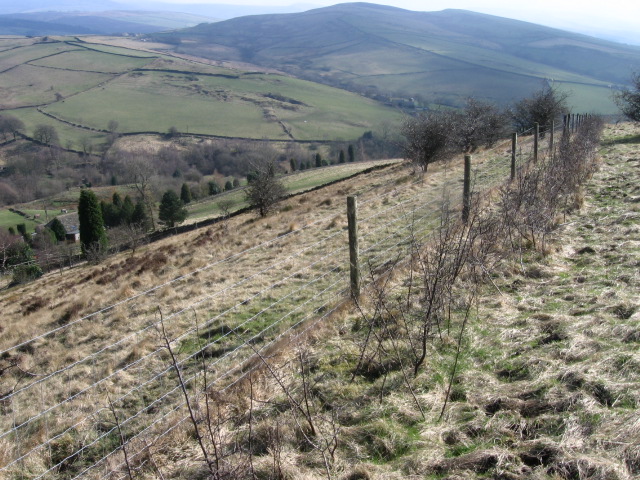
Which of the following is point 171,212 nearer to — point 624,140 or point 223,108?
point 624,140

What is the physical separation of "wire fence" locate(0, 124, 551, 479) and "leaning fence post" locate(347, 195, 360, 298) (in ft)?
0.90

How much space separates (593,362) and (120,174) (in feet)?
358

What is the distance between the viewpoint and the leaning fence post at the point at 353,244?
5.47 meters

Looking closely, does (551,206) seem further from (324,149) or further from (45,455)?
(324,149)

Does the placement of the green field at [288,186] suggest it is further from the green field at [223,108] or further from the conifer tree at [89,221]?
the green field at [223,108]

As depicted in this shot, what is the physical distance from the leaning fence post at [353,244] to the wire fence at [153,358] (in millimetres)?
274

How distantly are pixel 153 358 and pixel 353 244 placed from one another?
11.6ft

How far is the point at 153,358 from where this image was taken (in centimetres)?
670

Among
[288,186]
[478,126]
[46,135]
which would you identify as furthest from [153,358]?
[46,135]

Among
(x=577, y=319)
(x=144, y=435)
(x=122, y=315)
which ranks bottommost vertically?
(x=122, y=315)

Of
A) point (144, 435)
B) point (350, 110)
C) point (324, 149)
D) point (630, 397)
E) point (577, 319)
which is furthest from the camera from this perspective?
point (350, 110)

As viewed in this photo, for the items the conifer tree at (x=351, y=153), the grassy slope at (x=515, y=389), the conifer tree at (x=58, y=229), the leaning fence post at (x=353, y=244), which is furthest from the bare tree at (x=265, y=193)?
the conifer tree at (x=351, y=153)

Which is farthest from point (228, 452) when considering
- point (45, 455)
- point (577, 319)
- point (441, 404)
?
point (577, 319)

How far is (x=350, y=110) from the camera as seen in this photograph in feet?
473
